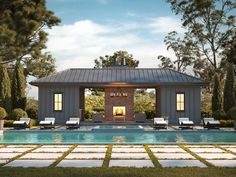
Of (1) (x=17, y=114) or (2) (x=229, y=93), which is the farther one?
(2) (x=229, y=93)

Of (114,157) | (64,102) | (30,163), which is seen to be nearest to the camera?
(30,163)

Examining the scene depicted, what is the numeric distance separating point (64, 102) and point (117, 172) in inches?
720

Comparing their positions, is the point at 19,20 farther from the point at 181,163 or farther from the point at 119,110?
the point at 119,110

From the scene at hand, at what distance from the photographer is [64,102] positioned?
25922 millimetres

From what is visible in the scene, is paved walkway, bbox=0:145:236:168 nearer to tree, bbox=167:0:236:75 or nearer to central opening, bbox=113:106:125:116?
central opening, bbox=113:106:125:116

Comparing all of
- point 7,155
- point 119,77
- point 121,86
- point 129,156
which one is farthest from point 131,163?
point 119,77

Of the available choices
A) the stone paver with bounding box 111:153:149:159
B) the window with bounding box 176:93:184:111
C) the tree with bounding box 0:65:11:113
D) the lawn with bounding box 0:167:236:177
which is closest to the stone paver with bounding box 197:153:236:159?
the stone paver with bounding box 111:153:149:159

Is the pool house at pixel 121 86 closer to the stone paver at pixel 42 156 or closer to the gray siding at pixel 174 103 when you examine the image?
the gray siding at pixel 174 103

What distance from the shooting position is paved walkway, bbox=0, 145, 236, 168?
9281mm

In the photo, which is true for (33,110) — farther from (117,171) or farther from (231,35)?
(117,171)

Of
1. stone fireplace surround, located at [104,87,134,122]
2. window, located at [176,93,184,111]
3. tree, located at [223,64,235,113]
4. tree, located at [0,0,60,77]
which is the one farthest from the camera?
stone fireplace surround, located at [104,87,134,122]

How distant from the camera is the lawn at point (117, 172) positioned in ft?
25.2

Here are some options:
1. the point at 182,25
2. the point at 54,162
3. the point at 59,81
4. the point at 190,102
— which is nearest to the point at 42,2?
the point at 54,162

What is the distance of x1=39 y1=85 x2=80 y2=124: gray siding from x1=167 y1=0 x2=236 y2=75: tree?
14.6 m
